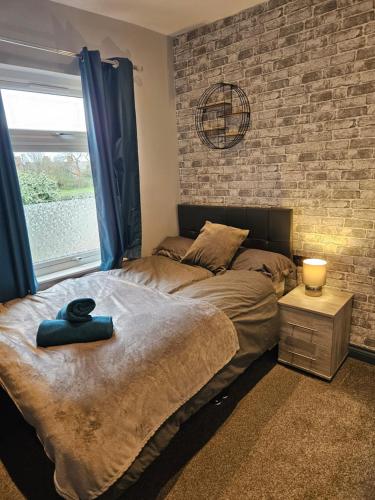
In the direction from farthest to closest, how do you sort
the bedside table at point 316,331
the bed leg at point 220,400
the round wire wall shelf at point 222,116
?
1. the round wire wall shelf at point 222,116
2. the bedside table at point 316,331
3. the bed leg at point 220,400

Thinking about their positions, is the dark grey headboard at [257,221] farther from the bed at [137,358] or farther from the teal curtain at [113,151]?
the teal curtain at [113,151]

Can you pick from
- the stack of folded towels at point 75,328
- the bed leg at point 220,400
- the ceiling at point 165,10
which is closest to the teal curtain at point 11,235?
the stack of folded towels at point 75,328

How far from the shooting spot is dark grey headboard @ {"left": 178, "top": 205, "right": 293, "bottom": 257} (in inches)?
100

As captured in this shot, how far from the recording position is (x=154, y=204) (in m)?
3.14

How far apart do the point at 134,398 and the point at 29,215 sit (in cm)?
173

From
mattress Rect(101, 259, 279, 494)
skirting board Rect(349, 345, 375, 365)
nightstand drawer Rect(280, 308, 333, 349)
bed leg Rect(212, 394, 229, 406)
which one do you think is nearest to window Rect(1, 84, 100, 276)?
mattress Rect(101, 259, 279, 494)

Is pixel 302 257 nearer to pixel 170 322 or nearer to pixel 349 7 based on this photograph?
pixel 170 322

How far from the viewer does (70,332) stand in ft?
5.25

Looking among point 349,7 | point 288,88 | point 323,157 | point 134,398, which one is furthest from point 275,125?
point 134,398

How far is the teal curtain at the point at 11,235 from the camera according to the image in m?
2.05

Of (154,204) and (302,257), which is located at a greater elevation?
(154,204)

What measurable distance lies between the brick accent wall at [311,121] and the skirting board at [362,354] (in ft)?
0.21

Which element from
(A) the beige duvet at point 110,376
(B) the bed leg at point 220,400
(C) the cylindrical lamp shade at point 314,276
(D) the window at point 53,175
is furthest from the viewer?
(D) the window at point 53,175

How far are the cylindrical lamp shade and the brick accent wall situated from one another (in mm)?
204
